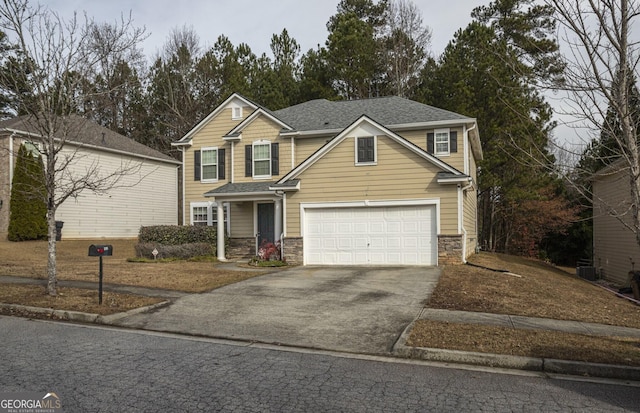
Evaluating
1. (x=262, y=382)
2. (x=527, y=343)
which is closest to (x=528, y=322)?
(x=527, y=343)

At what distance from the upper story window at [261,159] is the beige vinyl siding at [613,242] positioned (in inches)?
498

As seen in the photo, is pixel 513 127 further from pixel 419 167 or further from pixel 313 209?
pixel 313 209

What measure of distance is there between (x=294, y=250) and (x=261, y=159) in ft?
17.6

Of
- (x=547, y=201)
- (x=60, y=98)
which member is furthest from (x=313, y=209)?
(x=547, y=201)

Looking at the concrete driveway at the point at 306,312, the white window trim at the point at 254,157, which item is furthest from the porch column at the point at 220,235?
the concrete driveway at the point at 306,312

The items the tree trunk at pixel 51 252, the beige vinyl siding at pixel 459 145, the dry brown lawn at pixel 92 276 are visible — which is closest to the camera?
the dry brown lawn at pixel 92 276

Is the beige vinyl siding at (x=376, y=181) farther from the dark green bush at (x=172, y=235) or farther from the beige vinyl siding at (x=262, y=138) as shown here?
the dark green bush at (x=172, y=235)

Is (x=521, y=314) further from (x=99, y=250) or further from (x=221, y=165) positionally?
(x=221, y=165)

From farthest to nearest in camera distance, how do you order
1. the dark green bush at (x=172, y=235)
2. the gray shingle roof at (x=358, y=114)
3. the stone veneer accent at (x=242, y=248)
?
the stone veneer accent at (x=242, y=248) < the gray shingle roof at (x=358, y=114) < the dark green bush at (x=172, y=235)

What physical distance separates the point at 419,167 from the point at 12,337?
1242cm

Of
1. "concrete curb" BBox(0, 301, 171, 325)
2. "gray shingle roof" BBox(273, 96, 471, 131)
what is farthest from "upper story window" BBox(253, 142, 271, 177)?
"concrete curb" BBox(0, 301, 171, 325)

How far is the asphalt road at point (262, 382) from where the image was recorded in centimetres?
476

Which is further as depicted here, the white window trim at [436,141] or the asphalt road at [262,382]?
the white window trim at [436,141]

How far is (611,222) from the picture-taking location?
2250 cm
